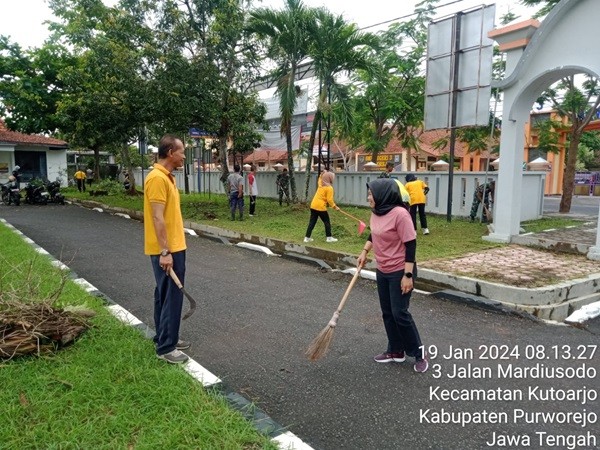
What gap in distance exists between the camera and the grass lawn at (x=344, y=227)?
26.7 feet

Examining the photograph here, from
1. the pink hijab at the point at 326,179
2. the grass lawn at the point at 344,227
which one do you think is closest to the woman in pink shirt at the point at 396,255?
the grass lawn at the point at 344,227

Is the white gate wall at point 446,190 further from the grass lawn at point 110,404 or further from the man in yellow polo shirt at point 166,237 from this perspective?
the grass lawn at point 110,404

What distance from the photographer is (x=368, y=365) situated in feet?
11.9

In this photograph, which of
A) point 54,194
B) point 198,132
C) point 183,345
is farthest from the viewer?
point 54,194

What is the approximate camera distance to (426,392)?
3.21 metres

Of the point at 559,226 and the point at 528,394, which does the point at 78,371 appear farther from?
the point at 559,226

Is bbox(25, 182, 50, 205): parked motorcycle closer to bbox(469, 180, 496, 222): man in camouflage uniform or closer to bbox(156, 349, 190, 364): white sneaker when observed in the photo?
bbox(469, 180, 496, 222): man in camouflage uniform

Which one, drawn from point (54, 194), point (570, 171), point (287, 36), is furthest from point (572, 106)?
point (54, 194)

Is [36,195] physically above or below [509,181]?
below

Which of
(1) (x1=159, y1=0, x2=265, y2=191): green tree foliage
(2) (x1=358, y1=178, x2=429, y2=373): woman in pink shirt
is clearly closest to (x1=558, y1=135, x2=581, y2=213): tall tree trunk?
(1) (x1=159, y1=0, x2=265, y2=191): green tree foliage

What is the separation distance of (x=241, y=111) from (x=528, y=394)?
11683 mm

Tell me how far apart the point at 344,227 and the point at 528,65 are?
16.0 feet

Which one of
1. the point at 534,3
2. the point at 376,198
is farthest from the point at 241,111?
the point at 376,198

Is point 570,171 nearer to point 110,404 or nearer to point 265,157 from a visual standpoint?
point 110,404
